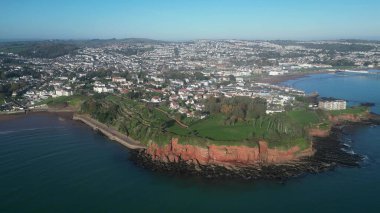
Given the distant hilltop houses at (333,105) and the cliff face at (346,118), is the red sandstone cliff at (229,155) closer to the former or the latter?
the cliff face at (346,118)

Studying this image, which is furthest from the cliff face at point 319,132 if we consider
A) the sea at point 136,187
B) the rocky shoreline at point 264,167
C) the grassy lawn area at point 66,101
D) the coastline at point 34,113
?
the grassy lawn area at point 66,101

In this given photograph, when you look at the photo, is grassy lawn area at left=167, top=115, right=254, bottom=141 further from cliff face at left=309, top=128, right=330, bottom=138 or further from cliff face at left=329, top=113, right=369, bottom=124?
cliff face at left=329, top=113, right=369, bottom=124

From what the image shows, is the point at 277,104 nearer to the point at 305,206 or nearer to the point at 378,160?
the point at 378,160

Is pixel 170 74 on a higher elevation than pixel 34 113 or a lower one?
higher

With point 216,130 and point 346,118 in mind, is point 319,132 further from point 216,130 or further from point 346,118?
point 216,130

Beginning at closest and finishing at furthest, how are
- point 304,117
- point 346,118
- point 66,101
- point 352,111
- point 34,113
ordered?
1. point 304,117
2. point 346,118
3. point 352,111
4. point 34,113
5. point 66,101

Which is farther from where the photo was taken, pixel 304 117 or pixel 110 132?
pixel 304 117

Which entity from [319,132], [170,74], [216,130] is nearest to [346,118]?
[319,132]
